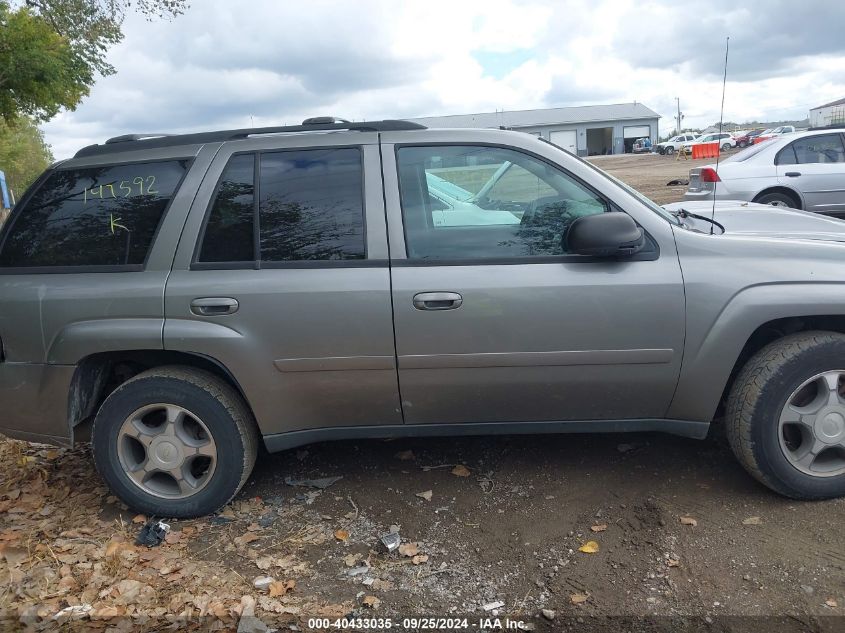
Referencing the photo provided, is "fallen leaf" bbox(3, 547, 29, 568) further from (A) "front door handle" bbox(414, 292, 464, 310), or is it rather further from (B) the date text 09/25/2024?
(A) "front door handle" bbox(414, 292, 464, 310)

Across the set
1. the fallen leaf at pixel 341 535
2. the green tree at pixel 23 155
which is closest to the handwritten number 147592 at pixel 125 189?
the fallen leaf at pixel 341 535

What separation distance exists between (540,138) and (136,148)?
206cm

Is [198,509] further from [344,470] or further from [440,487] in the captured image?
[440,487]

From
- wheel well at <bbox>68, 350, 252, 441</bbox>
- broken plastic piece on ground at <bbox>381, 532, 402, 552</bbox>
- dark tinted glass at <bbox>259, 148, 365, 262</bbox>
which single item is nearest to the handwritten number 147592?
dark tinted glass at <bbox>259, 148, 365, 262</bbox>

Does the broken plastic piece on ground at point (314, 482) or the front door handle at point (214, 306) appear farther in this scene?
the broken plastic piece on ground at point (314, 482)

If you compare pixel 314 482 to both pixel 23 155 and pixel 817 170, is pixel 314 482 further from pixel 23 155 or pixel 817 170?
pixel 23 155

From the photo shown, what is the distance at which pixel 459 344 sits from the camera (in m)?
3.12

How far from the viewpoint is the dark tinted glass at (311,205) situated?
3215mm

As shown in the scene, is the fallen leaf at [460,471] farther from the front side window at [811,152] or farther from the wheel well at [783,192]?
the front side window at [811,152]

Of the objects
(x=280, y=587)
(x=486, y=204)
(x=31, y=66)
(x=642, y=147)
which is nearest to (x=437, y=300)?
(x=486, y=204)

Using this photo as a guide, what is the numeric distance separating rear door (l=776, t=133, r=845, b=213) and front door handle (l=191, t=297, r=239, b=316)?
910 cm

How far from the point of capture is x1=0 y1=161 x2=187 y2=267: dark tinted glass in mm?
3334

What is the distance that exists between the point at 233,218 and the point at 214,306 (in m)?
0.44

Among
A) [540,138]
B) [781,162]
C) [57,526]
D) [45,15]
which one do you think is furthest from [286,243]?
[45,15]
